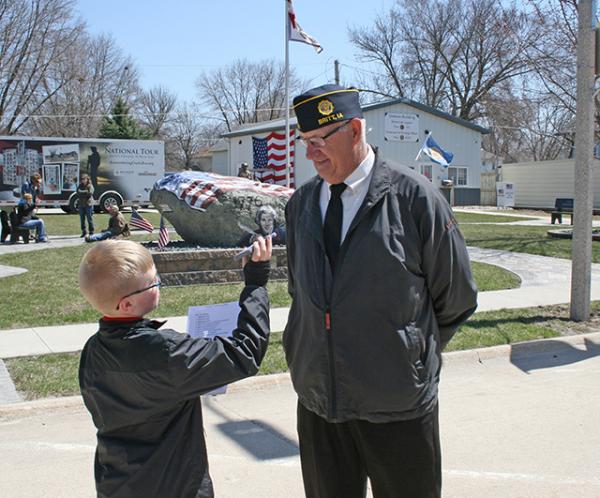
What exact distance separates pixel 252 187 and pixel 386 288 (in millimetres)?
9411

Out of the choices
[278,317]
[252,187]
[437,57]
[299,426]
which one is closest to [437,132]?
[437,57]

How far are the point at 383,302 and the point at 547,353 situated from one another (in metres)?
5.66

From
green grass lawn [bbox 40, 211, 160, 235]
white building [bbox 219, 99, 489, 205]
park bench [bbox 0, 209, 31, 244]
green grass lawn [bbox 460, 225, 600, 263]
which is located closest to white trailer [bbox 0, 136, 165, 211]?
green grass lawn [bbox 40, 211, 160, 235]

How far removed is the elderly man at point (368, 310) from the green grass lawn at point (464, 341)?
12.0ft

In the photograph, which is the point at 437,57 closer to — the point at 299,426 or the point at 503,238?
the point at 503,238

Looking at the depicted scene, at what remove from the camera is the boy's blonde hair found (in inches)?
89.7

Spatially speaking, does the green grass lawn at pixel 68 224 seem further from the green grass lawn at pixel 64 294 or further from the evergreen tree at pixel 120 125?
the evergreen tree at pixel 120 125

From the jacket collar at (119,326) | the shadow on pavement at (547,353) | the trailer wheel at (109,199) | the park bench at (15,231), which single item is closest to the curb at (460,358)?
the shadow on pavement at (547,353)

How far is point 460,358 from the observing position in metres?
6.91

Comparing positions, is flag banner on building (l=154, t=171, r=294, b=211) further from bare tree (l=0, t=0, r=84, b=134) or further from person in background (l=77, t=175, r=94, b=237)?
bare tree (l=0, t=0, r=84, b=134)

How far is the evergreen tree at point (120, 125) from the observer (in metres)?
46.9

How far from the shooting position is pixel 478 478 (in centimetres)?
409

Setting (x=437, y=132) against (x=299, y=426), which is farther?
(x=437, y=132)

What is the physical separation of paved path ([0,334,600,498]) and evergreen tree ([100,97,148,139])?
1724 inches
